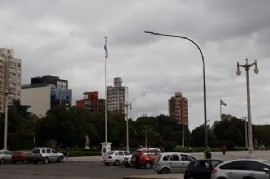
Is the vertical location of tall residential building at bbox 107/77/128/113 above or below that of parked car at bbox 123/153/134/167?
above

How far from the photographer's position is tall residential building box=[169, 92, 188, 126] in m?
170

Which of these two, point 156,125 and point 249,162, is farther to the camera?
point 156,125

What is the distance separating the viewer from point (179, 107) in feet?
576

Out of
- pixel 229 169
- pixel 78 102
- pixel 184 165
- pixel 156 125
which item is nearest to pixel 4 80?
pixel 78 102

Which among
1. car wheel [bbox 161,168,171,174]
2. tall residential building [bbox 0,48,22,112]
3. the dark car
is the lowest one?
car wheel [bbox 161,168,171,174]

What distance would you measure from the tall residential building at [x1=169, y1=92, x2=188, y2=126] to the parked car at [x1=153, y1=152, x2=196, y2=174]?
438ft

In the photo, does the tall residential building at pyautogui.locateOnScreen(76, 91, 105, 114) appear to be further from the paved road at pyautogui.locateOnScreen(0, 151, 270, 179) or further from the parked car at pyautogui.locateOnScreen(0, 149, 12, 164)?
the paved road at pyautogui.locateOnScreen(0, 151, 270, 179)

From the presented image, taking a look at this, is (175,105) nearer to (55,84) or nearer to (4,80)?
(55,84)

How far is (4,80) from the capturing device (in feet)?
438

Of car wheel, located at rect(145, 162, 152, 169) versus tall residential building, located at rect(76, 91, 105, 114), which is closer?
car wheel, located at rect(145, 162, 152, 169)

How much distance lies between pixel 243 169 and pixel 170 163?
42.2ft

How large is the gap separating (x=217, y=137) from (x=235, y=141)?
5504 millimetres

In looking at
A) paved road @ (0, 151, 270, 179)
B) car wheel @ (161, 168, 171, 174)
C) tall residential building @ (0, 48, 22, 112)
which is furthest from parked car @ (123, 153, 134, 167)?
tall residential building @ (0, 48, 22, 112)

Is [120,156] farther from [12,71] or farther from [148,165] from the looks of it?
[12,71]
